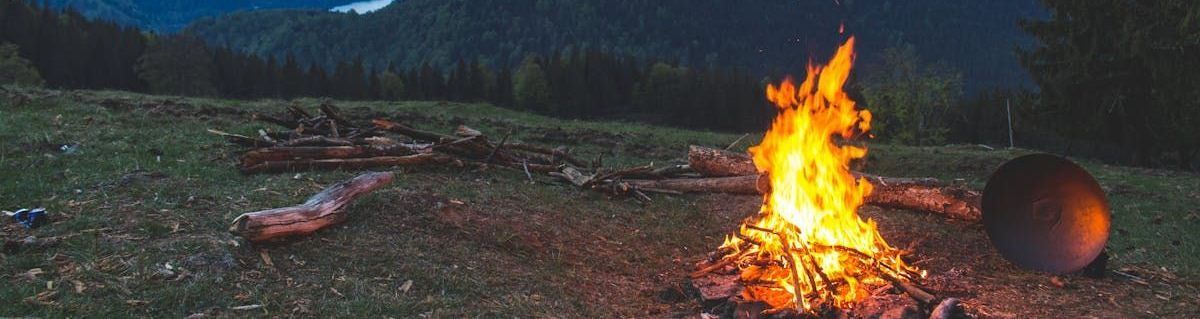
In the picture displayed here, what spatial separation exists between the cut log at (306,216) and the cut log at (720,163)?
6.50 m

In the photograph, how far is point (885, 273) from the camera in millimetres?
7004

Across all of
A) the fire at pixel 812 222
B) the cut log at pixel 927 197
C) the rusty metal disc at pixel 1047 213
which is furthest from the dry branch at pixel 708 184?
the rusty metal disc at pixel 1047 213

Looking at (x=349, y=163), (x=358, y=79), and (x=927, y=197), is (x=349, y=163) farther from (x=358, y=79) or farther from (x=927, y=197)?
(x=358, y=79)

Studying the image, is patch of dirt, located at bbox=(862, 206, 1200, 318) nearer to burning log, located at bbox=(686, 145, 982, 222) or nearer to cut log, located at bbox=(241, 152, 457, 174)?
burning log, located at bbox=(686, 145, 982, 222)

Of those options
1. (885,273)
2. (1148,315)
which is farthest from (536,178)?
(1148,315)

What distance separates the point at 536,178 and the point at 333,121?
171 inches

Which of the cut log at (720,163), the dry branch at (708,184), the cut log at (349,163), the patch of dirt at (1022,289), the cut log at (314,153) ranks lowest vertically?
the patch of dirt at (1022,289)

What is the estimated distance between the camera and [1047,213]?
777 centimetres

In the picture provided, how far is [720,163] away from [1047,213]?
5.74 metres

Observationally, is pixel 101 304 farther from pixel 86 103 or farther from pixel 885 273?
pixel 86 103

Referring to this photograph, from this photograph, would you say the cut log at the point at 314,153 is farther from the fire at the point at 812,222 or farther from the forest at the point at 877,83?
the forest at the point at 877,83

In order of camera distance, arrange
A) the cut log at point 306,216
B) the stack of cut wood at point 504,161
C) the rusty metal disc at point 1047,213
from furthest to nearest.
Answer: the stack of cut wood at point 504,161, the rusty metal disc at point 1047,213, the cut log at point 306,216

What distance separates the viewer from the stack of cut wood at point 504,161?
10.3m

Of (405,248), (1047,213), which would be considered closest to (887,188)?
(1047,213)
